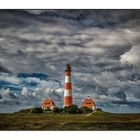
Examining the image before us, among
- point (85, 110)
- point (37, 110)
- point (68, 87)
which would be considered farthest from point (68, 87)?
point (37, 110)

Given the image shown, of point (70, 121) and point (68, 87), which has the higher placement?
point (68, 87)

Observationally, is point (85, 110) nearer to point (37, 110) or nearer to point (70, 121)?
point (70, 121)

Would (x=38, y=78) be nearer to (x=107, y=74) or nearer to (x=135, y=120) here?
(x=107, y=74)

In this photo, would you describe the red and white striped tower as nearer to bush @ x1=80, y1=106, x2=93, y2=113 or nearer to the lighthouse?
the lighthouse

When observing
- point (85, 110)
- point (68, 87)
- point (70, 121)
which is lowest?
point (70, 121)

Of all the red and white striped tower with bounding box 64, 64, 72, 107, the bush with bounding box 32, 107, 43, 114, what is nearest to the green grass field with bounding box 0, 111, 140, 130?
the bush with bounding box 32, 107, 43, 114

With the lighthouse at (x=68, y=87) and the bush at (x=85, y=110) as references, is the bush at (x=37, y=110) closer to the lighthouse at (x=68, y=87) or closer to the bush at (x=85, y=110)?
the lighthouse at (x=68, y=87)

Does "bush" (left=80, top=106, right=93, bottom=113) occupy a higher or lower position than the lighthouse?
lower

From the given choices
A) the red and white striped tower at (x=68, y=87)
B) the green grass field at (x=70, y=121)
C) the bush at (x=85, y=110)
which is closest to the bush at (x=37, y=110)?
the green grass field at (x=70, y=121)

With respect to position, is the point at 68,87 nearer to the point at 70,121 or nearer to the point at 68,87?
the point at 68,87
